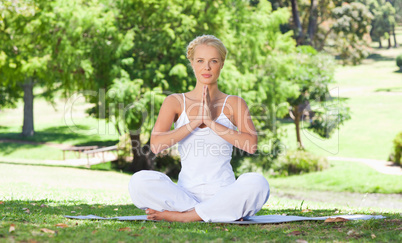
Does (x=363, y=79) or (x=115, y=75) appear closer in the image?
(x=115, y=75)

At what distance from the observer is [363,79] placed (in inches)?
2122

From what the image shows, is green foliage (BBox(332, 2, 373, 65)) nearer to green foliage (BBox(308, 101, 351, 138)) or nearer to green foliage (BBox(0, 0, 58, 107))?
green foliage (BBox(308, 101, 351, 138))

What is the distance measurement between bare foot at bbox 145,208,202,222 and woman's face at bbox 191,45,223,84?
56.2 inches

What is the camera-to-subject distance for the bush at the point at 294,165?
22812 mm

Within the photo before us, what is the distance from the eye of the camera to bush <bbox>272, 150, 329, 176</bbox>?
22812 millimetres

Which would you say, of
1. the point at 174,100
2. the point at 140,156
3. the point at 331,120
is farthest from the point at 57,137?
the point at 174,100

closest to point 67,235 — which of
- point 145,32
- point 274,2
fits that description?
point 145,32

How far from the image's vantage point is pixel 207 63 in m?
5.20

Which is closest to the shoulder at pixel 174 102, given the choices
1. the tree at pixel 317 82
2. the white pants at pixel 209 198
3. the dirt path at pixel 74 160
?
the white pants at pixel 209 198

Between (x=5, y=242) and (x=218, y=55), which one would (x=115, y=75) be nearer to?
(x=218, y=55)

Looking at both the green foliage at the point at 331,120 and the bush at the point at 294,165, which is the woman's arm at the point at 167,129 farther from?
the green foliage at the point at 331,120

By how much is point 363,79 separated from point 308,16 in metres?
17.2

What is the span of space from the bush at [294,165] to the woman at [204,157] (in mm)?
17993

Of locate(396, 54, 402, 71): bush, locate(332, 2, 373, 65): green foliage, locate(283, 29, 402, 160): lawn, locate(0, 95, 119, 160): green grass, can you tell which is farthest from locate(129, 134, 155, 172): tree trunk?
locate(396, 54, 402, 71): bush
